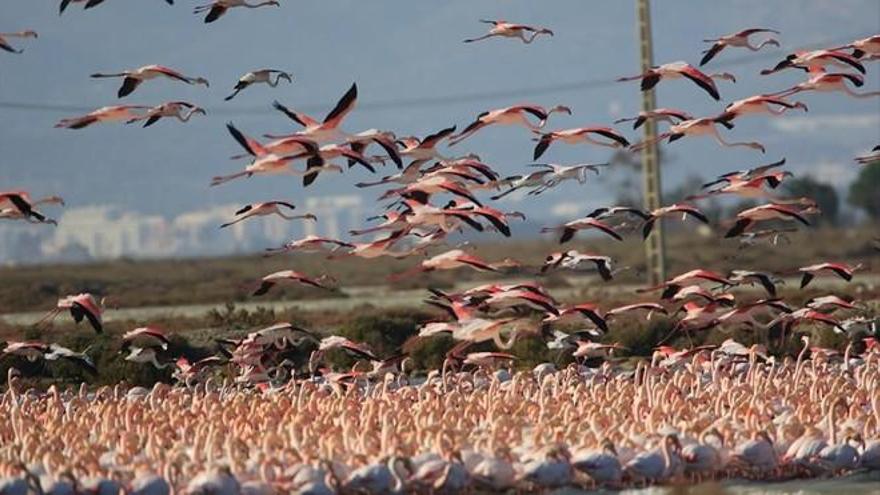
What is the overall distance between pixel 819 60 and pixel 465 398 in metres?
5.77

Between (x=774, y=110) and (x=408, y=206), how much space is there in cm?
453

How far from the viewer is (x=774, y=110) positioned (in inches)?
993

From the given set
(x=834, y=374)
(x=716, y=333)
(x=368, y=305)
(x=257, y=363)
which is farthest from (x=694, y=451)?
(x=368, y=305)

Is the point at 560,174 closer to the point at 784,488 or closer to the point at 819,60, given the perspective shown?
the point at 819,60

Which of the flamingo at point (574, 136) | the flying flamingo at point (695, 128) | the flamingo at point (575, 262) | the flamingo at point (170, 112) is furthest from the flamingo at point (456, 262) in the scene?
the flamingo at point (170, 112)

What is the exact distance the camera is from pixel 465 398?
23.3 m

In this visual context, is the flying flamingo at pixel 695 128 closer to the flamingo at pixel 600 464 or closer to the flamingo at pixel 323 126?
the flamingo at pixel 323 126

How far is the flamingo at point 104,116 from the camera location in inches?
911

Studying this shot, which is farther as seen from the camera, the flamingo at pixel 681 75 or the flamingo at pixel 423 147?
the flamingo at pixel 423 147

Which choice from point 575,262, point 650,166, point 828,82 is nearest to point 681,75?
point 828,82

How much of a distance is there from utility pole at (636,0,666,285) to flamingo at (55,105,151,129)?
1375 centimetres

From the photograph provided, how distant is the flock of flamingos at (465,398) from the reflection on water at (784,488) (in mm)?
110

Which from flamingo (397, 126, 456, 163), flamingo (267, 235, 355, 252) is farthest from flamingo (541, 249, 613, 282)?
flamingo (267, 235, 355, 252)

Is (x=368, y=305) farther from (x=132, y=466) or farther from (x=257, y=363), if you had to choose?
(x=132, y=466)
